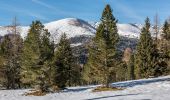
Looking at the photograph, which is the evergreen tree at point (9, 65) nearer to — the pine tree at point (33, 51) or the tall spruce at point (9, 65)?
the tall spruce at point (9, 65)

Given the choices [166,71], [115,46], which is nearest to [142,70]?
[166,71]

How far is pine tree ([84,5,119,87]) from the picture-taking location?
5009 centimetres

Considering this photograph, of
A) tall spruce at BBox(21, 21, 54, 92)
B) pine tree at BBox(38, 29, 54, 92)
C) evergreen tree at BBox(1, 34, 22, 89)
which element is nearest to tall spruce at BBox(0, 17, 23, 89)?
evergreen tree at BBox(1, 34, 22, 89)

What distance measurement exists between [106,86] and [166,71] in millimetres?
26327

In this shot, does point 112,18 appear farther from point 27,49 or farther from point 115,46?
point 27,49

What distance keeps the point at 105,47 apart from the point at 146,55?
2383cm

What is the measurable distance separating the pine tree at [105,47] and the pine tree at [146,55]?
22030 millimetres

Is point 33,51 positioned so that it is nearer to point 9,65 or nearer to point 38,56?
point 38,56

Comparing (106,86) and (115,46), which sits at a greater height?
(115,46)

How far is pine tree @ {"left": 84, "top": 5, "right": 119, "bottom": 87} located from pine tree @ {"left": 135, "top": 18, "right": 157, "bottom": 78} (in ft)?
72.3

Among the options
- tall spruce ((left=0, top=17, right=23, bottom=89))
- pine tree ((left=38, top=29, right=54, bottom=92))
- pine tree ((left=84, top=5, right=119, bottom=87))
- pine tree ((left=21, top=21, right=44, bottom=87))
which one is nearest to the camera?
pine tree ((left=21, top=21, right=44, bottom=87))

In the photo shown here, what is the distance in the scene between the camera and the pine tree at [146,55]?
71.4 m

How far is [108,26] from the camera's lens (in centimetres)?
5066

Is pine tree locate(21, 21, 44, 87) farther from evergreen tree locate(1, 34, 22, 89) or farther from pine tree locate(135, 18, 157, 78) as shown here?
pine tree locate(135, 18, 157, 78)
